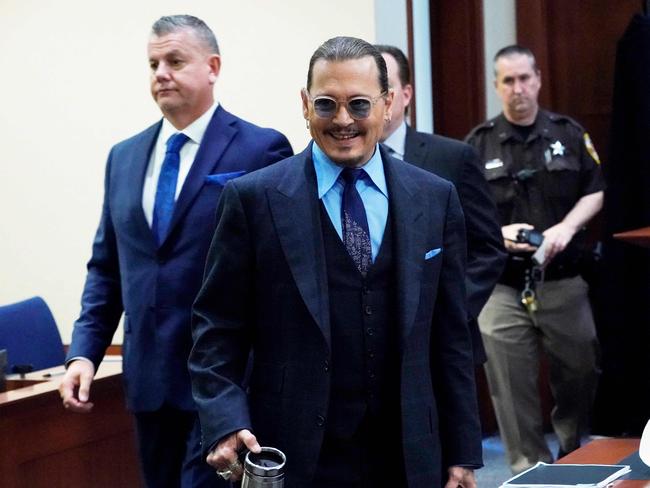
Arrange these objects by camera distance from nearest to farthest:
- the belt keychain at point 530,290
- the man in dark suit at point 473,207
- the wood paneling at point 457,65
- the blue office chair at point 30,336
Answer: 1. the man in dark suit at point 473,207
2. the blue office chair at point 30,336
3. the belt keychain at point 530,290
4. the wood paneling at point 457,65

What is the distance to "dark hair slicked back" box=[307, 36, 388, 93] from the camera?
274cm

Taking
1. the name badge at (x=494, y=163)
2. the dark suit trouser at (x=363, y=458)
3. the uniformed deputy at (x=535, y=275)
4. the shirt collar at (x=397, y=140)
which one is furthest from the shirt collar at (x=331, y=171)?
the name badge at (x=494, y=163)

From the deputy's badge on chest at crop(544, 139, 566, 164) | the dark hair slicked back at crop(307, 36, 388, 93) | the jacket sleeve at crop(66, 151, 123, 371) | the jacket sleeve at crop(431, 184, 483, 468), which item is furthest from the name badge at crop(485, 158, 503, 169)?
the dark hair slicked back at crop(307, 36, 388, 93)

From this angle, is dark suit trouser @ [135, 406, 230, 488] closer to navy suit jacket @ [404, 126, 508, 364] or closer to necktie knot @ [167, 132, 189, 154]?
necktie knot @ [167, 132, 189, 154]

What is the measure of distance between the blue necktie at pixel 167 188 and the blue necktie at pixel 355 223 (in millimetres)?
955

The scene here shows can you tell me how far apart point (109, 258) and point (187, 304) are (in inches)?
14.9

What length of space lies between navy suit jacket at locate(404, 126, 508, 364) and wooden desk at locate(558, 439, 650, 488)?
587 millimetres

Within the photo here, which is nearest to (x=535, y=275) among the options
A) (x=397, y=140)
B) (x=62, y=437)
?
(x=397, y=140)

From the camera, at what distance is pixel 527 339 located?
19.7 feet

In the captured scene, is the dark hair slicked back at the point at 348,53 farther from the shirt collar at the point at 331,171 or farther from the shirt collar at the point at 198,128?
the shirt collar at the point at 198,128

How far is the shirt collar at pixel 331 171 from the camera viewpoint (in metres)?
2.81

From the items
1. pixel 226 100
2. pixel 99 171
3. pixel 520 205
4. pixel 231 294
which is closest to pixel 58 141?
pixel 99 171

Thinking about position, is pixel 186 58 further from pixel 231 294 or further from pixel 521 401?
pixel 521 401

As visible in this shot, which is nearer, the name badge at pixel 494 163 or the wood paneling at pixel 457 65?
the name badge at pixel 494 163
